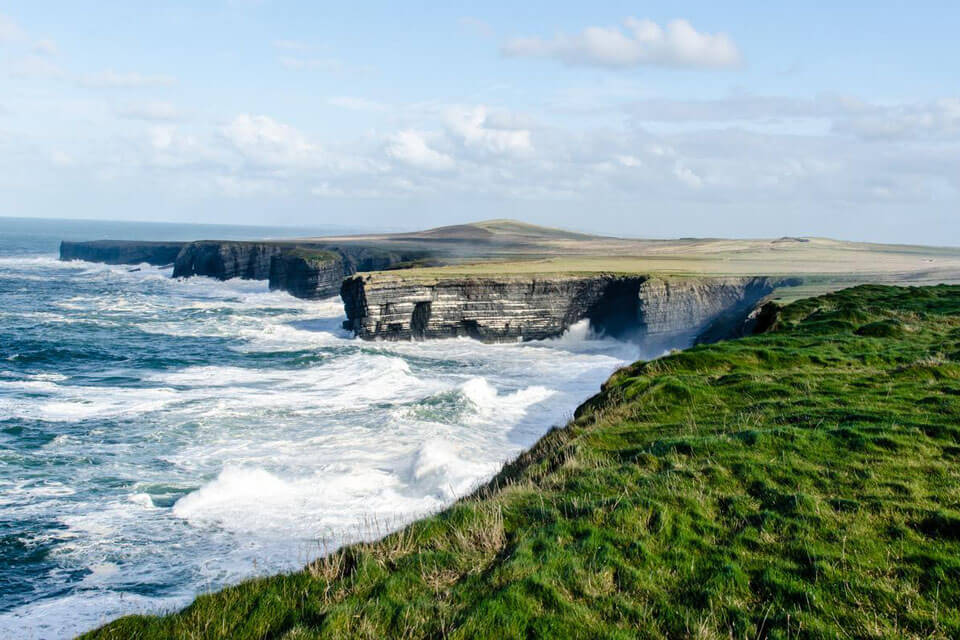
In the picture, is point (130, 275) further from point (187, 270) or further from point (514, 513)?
point (514, 513)

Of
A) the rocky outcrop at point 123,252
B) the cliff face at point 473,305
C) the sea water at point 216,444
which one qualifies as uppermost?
the rocky outcrop at point 123,252

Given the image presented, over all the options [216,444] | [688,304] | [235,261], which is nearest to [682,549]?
[216,444]

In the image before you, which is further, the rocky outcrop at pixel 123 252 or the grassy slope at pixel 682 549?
the rocky outcrop at pixel 123 252

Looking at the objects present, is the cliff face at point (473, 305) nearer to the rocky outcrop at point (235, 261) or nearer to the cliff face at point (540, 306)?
the cliff face at point (540, 306)

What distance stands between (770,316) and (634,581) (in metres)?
28.6

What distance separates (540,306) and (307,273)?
40.1m

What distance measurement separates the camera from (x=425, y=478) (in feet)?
67.5

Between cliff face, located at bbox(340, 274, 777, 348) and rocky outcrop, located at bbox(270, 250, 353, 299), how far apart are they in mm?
29955

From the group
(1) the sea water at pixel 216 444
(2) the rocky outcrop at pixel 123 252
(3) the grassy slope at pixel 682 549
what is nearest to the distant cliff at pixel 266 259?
(2) the rocky outcrop at pixel 123 252

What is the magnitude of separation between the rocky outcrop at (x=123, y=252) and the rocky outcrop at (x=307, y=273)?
48971 mm

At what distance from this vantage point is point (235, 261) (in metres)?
110

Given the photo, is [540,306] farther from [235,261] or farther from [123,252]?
[123,252]

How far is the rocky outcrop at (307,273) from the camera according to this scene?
8919 cm

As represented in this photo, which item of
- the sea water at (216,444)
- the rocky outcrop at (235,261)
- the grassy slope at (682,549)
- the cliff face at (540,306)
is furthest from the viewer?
the rocky outcrop at (235,261)
